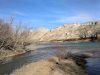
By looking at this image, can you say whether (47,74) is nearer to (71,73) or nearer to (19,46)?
(71,73)

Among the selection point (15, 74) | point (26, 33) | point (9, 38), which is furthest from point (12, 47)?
point (15, 74)

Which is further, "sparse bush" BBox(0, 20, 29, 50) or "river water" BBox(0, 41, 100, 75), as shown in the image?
"sparse bush" BBox(0, 20, 29, 50)

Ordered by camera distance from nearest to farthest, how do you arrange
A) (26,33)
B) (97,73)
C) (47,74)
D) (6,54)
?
(47,74), (97,73), (6,54), (26,33)

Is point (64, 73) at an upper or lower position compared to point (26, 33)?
lower

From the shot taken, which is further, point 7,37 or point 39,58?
point 7,37

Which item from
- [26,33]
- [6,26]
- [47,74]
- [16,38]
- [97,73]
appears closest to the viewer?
[47,74]

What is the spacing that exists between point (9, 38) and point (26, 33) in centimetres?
2562

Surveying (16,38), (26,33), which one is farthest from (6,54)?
(26,33)

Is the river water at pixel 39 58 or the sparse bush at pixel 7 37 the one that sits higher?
the sparse bush at pixel 7 37

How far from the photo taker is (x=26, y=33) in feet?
275

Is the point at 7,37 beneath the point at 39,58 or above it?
above

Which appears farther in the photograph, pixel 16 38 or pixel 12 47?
pixel 16 38

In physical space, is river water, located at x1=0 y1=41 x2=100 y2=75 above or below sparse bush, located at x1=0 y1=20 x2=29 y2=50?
below

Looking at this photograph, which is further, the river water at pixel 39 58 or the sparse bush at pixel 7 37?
the sparse bush at pixel 7 37
